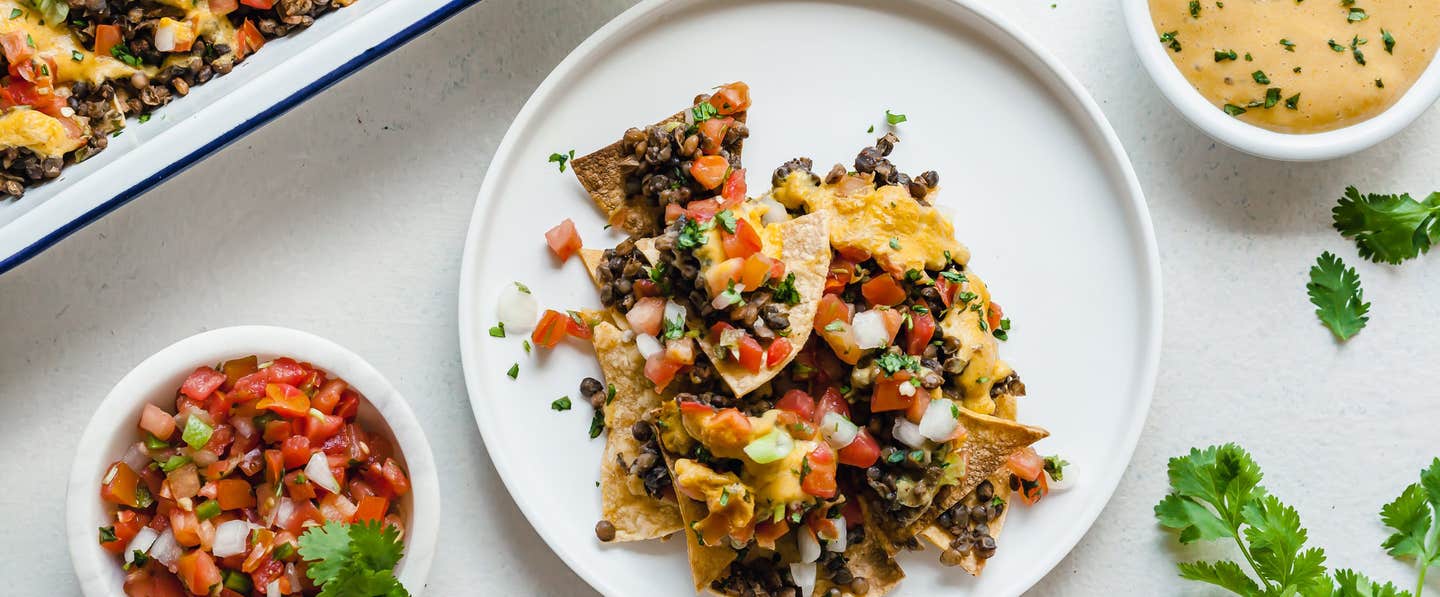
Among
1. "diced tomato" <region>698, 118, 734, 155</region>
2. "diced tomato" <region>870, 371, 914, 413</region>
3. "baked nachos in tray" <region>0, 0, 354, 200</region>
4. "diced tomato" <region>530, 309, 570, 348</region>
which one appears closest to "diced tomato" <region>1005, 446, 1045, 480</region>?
"diced tomato" <region>870, 371, 914, 413</region>

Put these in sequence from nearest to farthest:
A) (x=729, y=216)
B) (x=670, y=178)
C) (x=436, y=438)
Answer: (x=729, y=216), (x=670, y=178), (x=436, y=438)

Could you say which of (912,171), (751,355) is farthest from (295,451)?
(912,171)

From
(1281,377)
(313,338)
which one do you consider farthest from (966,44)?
(313,338)

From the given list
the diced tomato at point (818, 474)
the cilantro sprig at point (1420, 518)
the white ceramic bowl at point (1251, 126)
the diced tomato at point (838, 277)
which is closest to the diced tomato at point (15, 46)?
the diced tomato at point (838, 277)

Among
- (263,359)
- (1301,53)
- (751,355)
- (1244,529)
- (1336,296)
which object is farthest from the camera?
(1336,296)

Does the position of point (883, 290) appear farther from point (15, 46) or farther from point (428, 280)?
point (15, 46)

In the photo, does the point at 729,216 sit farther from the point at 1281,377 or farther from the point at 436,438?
the point at 1281,377
